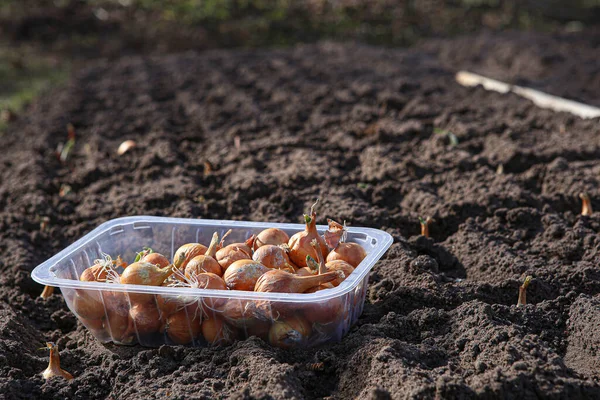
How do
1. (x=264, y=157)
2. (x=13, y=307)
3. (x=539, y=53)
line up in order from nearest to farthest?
(x=13, y=307), (x=264, y=157), (x=539, y=53)

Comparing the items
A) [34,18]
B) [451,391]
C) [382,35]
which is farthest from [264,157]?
[34,18]

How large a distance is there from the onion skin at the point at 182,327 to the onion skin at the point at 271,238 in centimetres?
48

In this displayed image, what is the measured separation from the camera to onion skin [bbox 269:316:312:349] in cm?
278

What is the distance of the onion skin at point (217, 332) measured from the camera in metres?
2.85

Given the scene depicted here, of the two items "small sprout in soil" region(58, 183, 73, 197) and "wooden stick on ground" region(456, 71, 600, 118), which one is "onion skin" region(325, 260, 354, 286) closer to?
"small sprout in soil" region(58, 183, 73, 197)

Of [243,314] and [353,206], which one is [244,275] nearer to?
[243,314]

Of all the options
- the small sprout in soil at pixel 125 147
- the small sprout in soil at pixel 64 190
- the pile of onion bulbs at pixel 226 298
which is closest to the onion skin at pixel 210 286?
the pile of onion bulbs at pixel 226 298

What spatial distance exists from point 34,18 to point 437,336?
11326 millimetres

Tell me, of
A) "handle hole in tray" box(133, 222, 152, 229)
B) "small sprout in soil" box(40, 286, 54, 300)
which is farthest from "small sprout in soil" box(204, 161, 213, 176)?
"small sprout in soil" box(40, 286, 54, 300)

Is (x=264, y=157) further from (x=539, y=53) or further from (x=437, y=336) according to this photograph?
(x=539, y=53)

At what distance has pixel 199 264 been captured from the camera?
293cm

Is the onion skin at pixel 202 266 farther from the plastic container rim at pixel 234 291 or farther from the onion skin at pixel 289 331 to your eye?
the onion skin at pixel 289 331

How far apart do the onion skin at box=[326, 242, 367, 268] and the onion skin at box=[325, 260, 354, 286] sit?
10cm

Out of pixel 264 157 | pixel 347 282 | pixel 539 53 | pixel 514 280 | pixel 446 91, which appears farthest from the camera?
pixel 539 53
